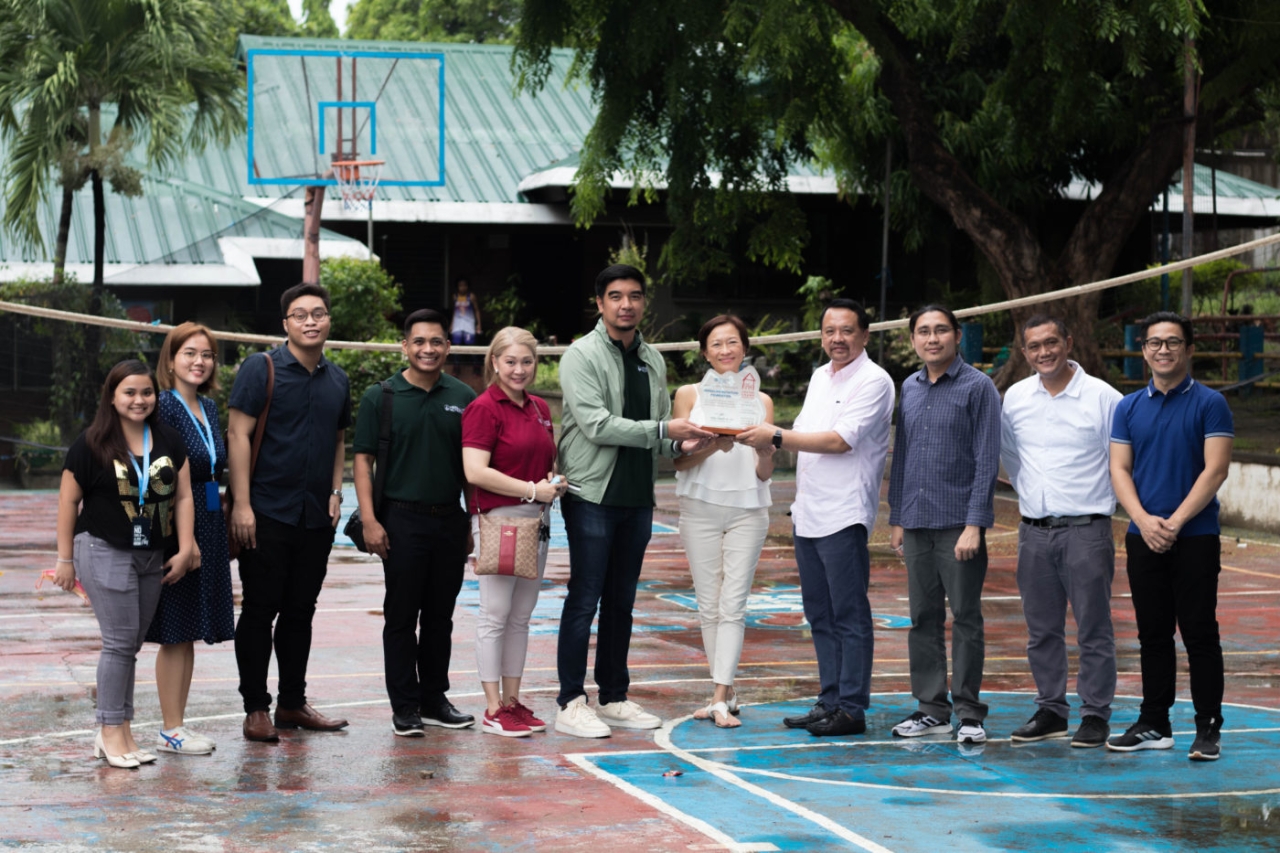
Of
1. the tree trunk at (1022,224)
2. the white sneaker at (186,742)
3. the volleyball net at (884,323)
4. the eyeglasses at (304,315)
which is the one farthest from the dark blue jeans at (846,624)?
the tree trunk at (1022,224)

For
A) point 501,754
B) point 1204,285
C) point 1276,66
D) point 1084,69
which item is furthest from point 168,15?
point 1204,285

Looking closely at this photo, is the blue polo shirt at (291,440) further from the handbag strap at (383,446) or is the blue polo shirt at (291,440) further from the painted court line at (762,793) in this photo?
the painted court line at (762,793)

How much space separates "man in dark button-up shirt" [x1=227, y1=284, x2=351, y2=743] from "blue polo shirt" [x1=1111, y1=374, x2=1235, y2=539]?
11.8 feet

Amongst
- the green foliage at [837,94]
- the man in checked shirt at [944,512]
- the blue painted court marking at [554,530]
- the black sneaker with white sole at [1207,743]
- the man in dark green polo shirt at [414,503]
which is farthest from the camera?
the green foliage at [837,94]

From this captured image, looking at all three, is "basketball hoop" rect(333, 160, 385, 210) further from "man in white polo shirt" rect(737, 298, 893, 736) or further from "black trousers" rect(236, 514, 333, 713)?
"man in white polo shirt" rect(737, 298, 893, 736)

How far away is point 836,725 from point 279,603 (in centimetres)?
257

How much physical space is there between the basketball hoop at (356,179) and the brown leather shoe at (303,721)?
50.9 ft

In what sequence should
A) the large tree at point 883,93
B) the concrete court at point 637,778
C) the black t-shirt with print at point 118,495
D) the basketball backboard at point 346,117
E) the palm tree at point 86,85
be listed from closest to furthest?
the concrete court at point 637,778 → the black t-shirt with print at point 118,495 → the large tree at point 883,93 → the palm tree at point 86,85 → the basketball backboard at point 346,117

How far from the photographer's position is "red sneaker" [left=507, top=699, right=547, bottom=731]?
7.37 metres

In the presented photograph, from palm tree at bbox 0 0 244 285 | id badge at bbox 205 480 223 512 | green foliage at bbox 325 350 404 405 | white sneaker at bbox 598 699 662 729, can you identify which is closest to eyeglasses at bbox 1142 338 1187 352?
white sneaker at bbox 598 699 662 729

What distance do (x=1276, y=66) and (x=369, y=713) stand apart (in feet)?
44.9

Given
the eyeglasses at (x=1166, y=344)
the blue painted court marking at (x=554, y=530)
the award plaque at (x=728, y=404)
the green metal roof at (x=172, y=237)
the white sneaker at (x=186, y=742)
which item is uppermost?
the green metal roof at (x=172, y=237)

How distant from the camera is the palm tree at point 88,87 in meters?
20.3

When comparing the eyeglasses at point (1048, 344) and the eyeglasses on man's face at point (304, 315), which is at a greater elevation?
the eyeglasses on man's face at point (304, 315)
